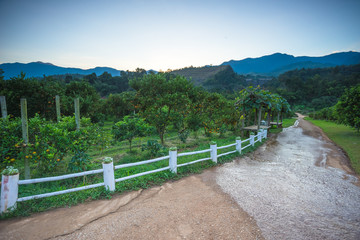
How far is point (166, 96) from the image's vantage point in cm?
1028

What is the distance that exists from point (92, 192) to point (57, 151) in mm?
2683

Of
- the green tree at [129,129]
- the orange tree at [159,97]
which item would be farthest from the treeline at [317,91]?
the green tree at [129,129]

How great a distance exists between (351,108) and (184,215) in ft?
61.8

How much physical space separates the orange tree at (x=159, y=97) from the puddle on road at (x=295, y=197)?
5183mm

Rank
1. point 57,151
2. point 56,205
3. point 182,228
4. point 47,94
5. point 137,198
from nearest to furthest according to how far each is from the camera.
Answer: point 182,228 < point 56,205 < point 137,198 < point 57,151 < point 47,94

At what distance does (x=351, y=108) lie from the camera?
1490cm

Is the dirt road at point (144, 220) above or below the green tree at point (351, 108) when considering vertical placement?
below

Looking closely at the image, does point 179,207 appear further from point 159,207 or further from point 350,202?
point 350,202

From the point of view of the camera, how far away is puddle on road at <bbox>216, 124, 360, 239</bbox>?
139 inches

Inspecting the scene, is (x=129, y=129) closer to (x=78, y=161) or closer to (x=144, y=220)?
(x=78, y=161)

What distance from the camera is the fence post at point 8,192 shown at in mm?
3717

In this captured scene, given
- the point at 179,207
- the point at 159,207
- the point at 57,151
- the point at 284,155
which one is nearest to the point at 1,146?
the point at 57,151

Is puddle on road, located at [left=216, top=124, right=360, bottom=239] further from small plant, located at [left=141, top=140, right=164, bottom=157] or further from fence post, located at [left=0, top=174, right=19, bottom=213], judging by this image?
fence post, located at [left=0, top=174, right=19, bottom=213]

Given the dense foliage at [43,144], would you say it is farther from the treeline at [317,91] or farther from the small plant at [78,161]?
the treeline at [317,91]
